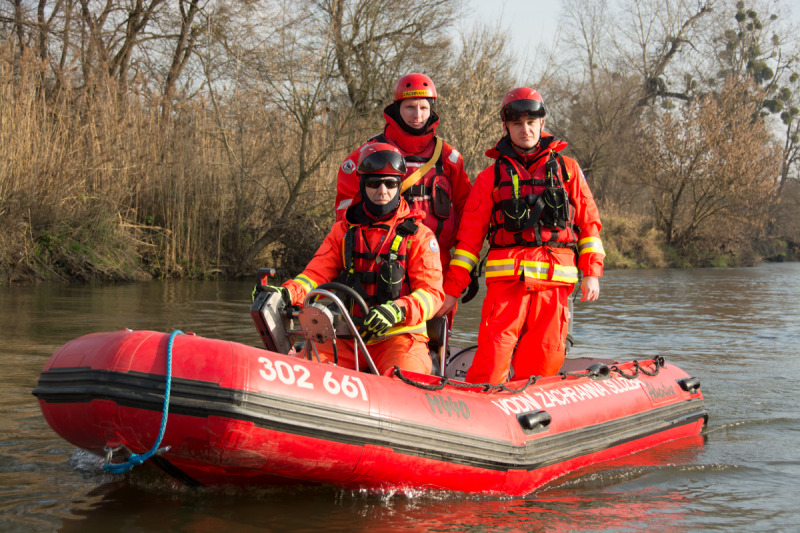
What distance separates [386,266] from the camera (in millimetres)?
3811

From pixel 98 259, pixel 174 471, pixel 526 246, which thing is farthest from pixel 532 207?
pixel 98 259

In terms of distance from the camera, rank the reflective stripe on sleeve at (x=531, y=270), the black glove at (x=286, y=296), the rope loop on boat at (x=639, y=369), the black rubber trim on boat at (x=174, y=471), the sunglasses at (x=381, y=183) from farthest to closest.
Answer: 1. the rope loop on boat at (x=639, y=369)
2. the reflective stripe on sleeve at (x=531, y=270)
3. the sunglasses at (x=381, y=183)
4. the black glove at (x=286, y=296)
5. the black rubber trim on boat at (x=174, y=471)

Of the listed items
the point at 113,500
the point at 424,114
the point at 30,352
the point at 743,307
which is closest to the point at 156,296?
the point at 30,352

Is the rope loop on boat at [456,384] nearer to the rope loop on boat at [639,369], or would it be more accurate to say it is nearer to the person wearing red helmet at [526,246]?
the person wearing red helmet at [526,246]

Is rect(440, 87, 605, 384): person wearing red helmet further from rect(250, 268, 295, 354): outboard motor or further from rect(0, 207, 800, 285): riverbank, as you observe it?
rect(0, 207, 800, 285): riverbank

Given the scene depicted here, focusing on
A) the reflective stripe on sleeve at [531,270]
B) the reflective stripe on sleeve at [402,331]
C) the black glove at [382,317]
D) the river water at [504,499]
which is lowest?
the river water at [504,499]

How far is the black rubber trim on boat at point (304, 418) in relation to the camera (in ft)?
9.03

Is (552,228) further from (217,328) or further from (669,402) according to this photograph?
(217,328)

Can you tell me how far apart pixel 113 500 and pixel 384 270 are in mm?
1588

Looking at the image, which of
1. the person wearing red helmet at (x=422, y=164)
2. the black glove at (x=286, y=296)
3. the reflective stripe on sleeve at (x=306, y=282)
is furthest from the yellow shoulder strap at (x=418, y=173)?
the black glove at (x=286, y=296)

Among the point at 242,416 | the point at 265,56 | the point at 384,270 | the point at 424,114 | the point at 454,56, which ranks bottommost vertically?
the point at 242,416

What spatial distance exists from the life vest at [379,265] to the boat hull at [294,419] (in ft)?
1.70

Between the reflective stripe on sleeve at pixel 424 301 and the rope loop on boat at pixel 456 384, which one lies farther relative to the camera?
the reflective stripe on sleeve at pixel 424 301

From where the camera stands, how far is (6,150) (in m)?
10.1
